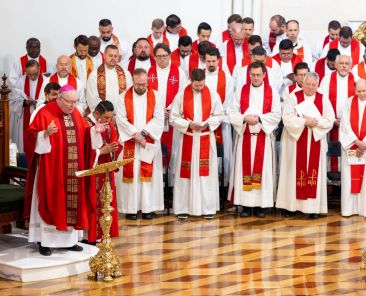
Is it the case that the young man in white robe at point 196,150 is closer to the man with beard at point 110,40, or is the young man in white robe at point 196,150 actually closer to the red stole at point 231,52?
the red stole at point 231,52

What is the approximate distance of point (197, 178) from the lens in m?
11.7

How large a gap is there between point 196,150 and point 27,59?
3026 millimetres

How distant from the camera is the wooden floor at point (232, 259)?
9.00 meters

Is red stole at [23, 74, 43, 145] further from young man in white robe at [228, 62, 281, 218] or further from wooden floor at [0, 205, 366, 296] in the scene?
young man in white robe at [228, 62, 281, 218]

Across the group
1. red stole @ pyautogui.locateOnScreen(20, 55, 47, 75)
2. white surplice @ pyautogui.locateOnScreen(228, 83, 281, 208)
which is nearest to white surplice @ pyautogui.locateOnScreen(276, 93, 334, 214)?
white surplice @ pyautogui.locateOnScreen(228, 83, 281, 208)

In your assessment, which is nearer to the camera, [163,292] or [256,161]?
[163,292]

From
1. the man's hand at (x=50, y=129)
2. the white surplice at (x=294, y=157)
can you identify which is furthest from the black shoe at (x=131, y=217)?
the man's hand at (x=50, y=129)

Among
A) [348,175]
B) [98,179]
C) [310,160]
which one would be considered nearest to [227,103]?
[310,160]

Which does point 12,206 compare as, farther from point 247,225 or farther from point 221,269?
point 247,225

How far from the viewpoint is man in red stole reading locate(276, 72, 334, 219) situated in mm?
11641

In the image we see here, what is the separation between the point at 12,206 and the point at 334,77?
14.6 feet

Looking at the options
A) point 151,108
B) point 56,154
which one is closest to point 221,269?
point 56,154

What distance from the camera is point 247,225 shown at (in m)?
11.3

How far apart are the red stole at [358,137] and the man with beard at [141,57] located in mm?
2354
